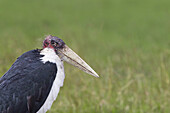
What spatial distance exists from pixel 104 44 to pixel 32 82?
5.60 meters

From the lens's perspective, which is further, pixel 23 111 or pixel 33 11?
pixel 33 11

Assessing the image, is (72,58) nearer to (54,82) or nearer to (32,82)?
(54,82)

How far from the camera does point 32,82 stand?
425cm

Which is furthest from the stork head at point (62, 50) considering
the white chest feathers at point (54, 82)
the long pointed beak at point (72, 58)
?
the white chest feathers at point (54, 82)

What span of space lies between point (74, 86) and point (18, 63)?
2.50 m

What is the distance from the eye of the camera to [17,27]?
1283 cm

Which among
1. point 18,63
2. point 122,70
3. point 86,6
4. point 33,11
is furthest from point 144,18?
point 18,63

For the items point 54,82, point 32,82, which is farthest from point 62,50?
point 32,82

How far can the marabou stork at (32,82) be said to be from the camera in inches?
164

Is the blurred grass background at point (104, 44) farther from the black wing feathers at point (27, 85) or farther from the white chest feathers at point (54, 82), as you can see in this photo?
the black wing feathers at point (27, 85)

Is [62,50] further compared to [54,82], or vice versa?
[62,50]

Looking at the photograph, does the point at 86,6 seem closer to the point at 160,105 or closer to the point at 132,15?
the point at 132,15

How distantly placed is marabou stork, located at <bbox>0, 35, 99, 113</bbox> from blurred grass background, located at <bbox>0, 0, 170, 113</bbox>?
1.45 feet

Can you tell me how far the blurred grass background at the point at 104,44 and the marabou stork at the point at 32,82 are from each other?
44 centimetres
